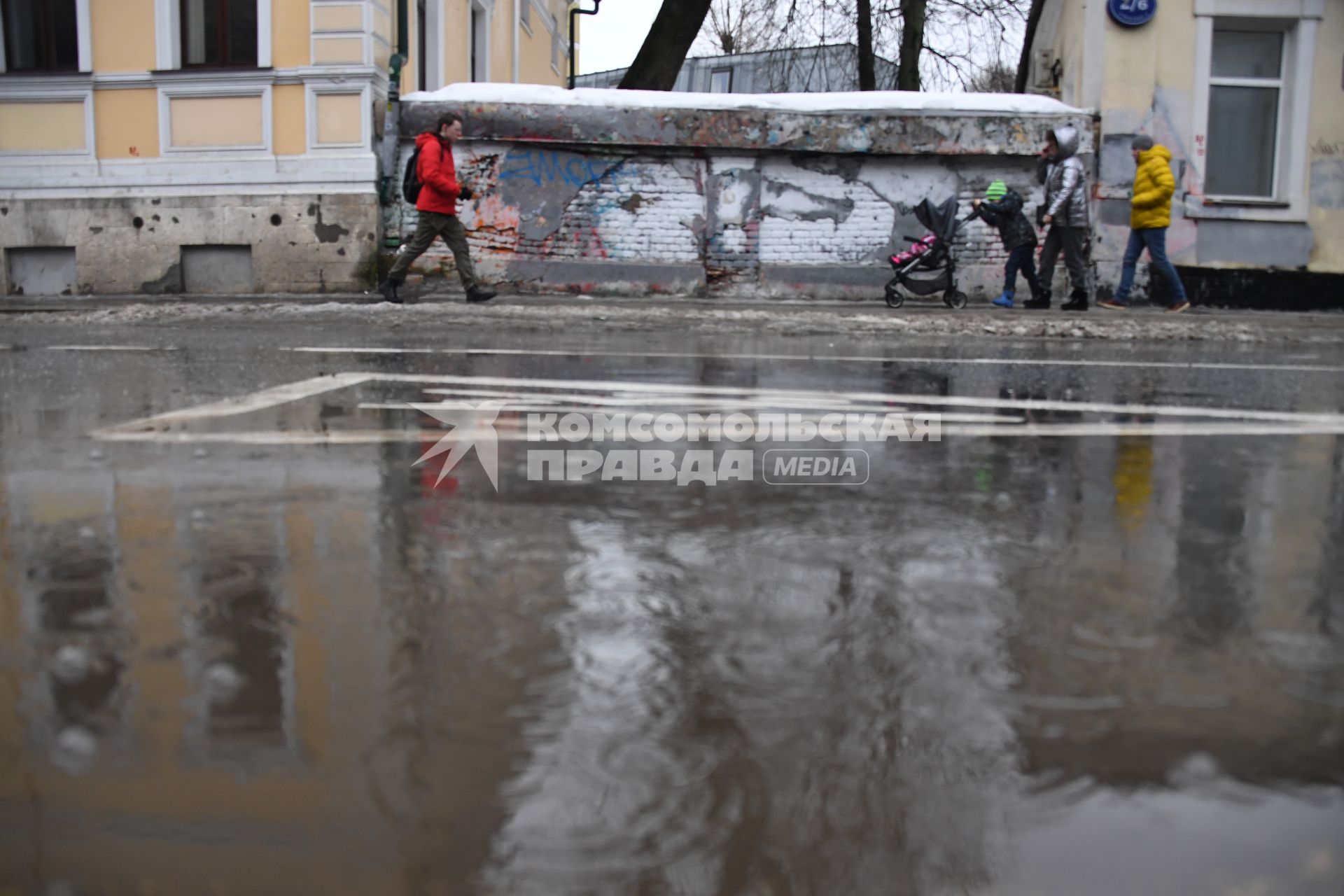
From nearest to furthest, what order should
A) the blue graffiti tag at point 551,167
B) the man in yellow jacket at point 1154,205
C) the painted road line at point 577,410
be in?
the painted road line at point 577,410, the man in yellow jacket at point 1154,205, the blue graffiti tag at point 551,167

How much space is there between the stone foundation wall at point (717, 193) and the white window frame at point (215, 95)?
1484 millimetres

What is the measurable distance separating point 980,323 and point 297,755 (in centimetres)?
870

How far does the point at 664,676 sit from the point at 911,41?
2054cm

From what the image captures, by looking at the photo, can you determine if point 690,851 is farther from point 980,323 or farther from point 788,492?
point 980,323

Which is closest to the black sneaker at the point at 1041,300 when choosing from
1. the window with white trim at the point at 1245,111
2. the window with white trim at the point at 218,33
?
the window with white trim at the point at 1245,111

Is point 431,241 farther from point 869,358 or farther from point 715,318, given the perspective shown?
point 869,358

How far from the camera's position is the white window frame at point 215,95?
43.6 ft

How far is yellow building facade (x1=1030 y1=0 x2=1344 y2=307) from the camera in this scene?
14234 mm

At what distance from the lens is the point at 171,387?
481 centimetres

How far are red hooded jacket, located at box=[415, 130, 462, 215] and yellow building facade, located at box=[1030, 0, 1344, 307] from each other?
743 centimetres

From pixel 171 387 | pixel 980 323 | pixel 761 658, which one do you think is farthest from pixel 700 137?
pixel 761 658

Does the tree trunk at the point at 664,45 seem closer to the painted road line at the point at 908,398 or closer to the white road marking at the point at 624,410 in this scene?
the painted road line at the point at 908,398

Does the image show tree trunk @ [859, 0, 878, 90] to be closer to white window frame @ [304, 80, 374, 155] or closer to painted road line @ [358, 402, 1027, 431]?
white window frame @ [304, 80, 374, 155]

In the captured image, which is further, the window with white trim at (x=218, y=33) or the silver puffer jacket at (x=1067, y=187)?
the window with white trim at (x=218, y=33)
